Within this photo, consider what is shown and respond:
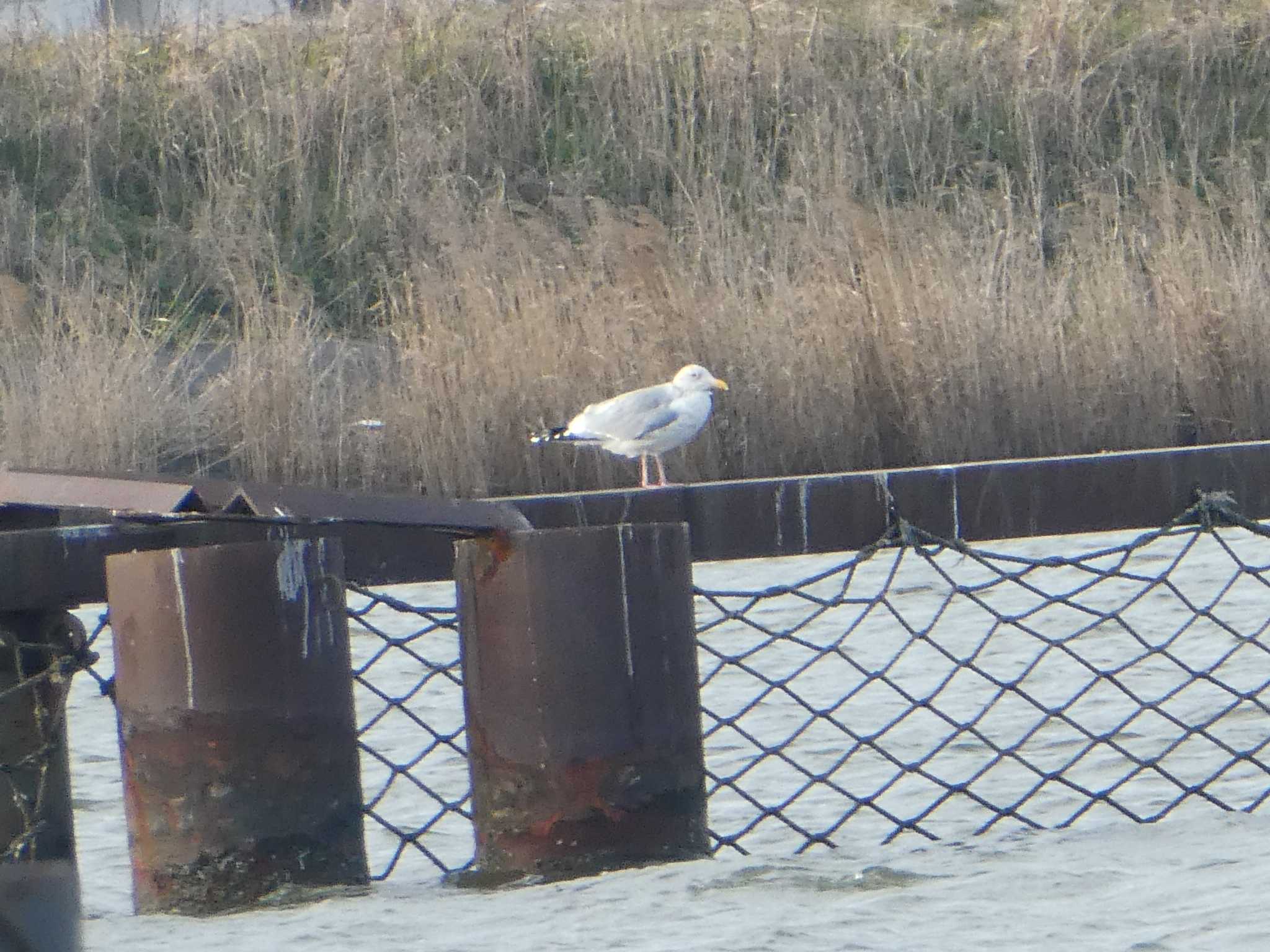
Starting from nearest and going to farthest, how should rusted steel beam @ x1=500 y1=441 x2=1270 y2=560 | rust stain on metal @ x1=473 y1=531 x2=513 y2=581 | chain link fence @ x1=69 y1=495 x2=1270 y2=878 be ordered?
rust stain on metal @ x1=473 y1=531 x2=513 y2=581, rusted steel beam @ x1=500 y1=441 x2=1270 y2=560, chain link fence @ x1=69 y1=495 x2=1270 y2=878

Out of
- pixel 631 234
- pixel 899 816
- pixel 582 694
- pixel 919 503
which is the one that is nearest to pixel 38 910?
pixel 582 694

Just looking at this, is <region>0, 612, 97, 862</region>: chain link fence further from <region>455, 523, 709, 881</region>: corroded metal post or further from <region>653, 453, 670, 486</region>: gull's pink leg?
<region>653, 453, 670, 486</region>: gull's pink leg

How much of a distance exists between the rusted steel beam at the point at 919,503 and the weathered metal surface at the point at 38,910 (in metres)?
1.42

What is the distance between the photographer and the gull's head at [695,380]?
7180 millimetres

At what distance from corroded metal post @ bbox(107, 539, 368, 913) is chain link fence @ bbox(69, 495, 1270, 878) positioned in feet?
0.73

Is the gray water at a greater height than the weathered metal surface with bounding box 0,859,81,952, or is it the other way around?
the weathered metal surface with bounding box 0,859,81,952

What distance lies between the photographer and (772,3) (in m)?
15.8

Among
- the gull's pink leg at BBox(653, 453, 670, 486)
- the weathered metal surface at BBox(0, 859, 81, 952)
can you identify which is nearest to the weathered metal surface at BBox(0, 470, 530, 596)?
the weathered metal surface at BBox(0, 859, 81, 952)

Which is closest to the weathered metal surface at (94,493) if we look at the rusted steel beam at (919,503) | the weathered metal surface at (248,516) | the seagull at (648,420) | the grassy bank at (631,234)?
the weathered metal surface at (248,516)

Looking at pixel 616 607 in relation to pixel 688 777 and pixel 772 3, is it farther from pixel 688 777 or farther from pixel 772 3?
pixel 772 3

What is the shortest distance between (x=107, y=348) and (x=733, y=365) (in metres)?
2.65

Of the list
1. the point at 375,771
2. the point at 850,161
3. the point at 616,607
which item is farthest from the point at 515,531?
the point at 850,161

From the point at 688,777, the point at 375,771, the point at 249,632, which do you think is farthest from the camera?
the point at 375,771

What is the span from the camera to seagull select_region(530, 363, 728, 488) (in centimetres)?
696
